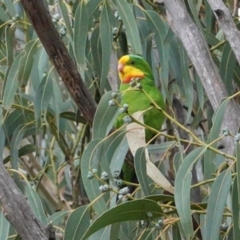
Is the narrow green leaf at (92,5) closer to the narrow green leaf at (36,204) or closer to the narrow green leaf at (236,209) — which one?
the narrow green leaf at (36,204)

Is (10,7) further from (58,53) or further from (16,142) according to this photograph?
(58,53)

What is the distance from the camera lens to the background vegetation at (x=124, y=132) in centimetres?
126

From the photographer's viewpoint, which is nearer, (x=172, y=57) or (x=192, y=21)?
(x=192, y=21)

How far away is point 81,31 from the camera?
5.36 ft

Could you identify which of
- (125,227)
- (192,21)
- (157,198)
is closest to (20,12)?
(192,21)

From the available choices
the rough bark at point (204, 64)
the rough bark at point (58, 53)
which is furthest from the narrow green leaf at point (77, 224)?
the rough bark at point (204, 64)

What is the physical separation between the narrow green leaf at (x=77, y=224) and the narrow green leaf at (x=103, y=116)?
6.6 inches

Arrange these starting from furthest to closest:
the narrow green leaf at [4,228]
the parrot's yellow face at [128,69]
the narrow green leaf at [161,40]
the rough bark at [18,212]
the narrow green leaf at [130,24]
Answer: the parrot's yellow face at [128,69]
the narrow green leaf at [161,40]
the narrow green leaf at [130,24]
the narrow green leaf at [4,228]
the rough bark at [18,212]

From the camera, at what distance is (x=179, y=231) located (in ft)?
4.69

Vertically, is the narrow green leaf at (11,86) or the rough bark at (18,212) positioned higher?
the narrow green leaf at (11,86)

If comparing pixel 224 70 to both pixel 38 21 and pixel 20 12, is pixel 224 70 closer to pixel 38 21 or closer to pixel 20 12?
pixel 38 21

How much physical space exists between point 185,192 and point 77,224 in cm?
23

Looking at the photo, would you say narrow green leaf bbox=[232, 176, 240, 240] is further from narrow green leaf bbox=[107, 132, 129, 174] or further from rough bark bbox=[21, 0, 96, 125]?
rough bark bbox=[21, 0, 96, 125]

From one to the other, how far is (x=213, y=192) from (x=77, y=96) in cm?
39
